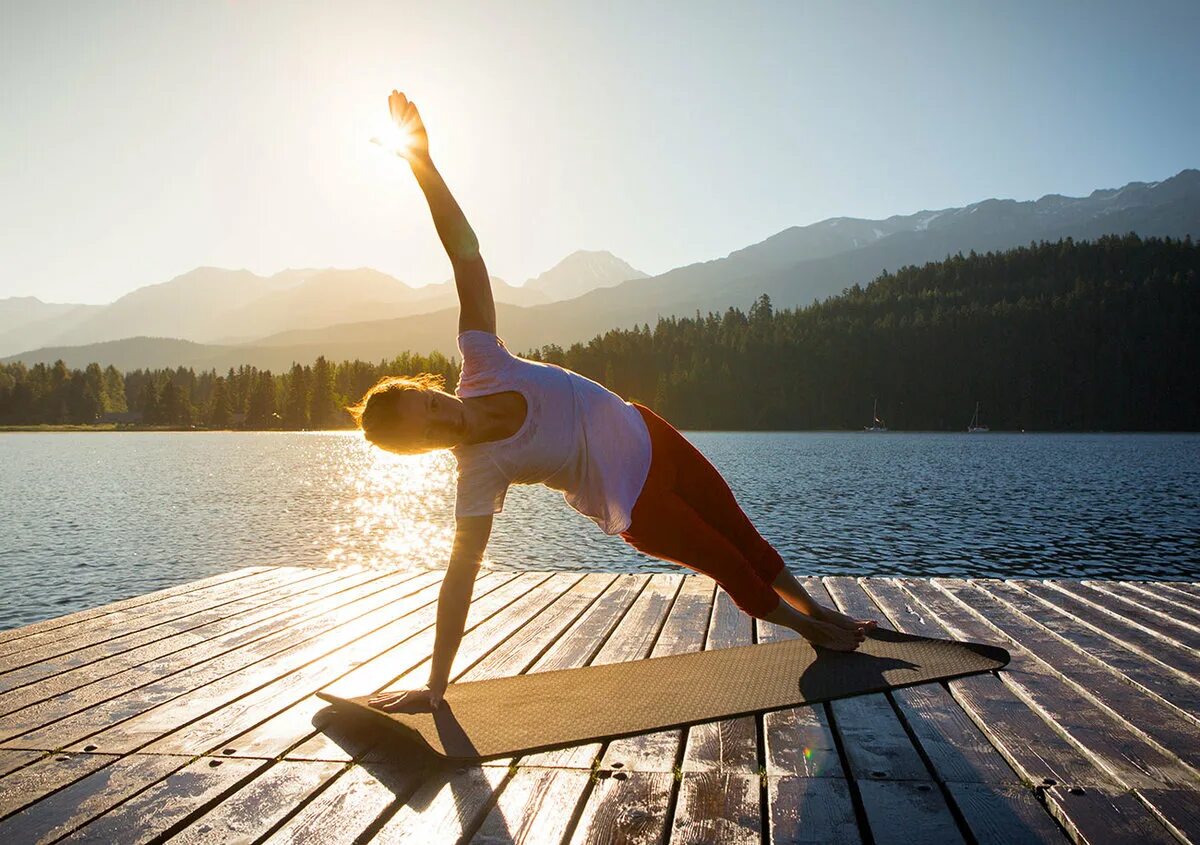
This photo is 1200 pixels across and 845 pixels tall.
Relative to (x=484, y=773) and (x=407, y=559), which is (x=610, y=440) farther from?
(x=407, y=559)

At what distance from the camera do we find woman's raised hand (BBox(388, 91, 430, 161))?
10.7 ft

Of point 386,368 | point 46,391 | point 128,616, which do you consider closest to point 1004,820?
point 128,616

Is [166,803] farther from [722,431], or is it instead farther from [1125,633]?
[722,431]

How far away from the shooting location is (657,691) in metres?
3.56

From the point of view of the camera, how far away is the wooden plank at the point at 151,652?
3814 mm

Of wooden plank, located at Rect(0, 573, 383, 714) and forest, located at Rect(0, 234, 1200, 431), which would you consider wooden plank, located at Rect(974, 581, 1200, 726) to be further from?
forest, located at Rect(0, 234, 1200, 431)

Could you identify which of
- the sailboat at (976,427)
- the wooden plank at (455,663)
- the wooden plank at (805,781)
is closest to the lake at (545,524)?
the wooden plank at (455,663)

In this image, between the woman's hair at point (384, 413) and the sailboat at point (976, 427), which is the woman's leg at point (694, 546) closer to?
the woman's hair at point (384, 413)

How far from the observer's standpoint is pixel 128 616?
17.3ft

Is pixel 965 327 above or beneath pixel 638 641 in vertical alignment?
above

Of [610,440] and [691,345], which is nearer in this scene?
[610,440]

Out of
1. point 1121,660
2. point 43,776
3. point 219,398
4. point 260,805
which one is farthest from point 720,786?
point 219,398

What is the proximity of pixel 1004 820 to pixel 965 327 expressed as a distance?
109 metres

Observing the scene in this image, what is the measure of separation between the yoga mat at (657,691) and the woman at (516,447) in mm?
264
